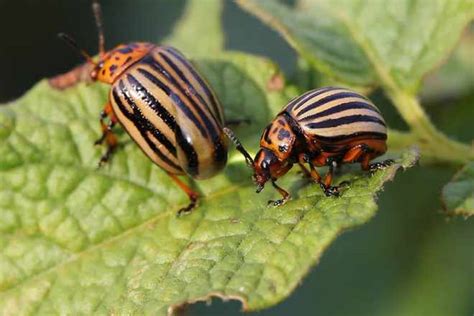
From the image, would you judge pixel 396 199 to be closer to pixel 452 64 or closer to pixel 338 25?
pixel 452 64

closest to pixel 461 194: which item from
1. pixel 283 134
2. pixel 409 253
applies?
pixel 283 134

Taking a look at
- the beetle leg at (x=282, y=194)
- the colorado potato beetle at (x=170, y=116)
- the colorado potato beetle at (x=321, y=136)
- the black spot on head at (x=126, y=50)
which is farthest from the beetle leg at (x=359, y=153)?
the black spot on head at (x=126, y=50)

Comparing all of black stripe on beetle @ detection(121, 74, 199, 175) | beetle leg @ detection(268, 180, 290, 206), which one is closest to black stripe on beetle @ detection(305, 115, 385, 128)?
beetle leg @ detection(268, 180, 290, 206)

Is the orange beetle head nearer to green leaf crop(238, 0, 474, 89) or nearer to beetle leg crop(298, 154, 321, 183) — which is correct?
beetle leg crop(298, 154, 321, 183)

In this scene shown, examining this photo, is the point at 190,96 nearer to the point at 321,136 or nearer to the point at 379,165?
the point at 321,136

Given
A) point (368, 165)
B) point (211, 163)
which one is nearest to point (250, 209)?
point (211, 163)
